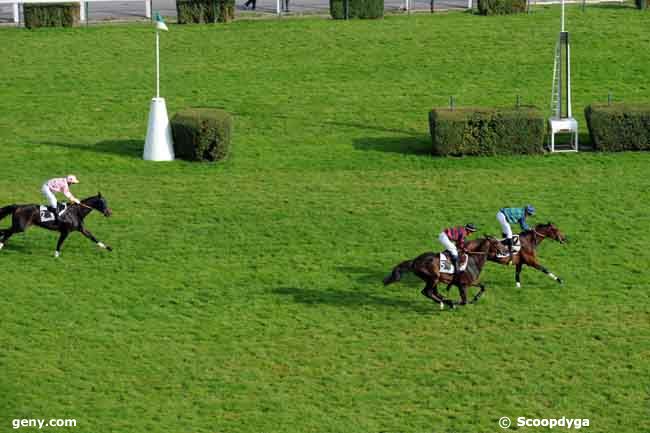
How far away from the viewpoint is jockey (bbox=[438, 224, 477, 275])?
22.4 m

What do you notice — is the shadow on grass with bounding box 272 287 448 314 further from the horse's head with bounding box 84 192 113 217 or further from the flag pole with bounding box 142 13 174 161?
the flag pole with bounding box 142 13 174 161

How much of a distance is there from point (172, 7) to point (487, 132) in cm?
1636

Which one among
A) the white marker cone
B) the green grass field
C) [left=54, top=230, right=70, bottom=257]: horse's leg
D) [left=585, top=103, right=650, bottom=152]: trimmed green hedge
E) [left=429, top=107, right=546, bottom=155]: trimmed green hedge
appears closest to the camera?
the green grass field

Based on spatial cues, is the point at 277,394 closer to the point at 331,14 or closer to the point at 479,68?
the point at 479,68

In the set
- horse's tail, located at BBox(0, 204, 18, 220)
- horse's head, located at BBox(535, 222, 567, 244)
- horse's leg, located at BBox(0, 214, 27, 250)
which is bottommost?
horse's leg, located at BBox(0, 214, 27, 250)

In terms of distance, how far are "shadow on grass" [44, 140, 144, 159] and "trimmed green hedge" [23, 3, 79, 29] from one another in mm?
9555

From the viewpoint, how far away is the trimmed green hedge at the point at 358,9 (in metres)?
40.8

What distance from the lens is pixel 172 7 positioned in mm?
43781

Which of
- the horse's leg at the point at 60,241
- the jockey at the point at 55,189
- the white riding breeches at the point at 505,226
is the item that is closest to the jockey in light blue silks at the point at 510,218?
the white riding breeches at the point at 505,226

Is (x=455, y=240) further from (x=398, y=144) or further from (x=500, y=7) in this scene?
(x=500, y=7)

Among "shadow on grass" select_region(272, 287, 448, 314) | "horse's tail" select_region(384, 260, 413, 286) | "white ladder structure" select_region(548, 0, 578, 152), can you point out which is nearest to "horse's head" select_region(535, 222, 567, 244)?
"shadow on grass" select_region(272, 287, 448, 314)

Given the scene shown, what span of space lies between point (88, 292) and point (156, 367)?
10.9ft

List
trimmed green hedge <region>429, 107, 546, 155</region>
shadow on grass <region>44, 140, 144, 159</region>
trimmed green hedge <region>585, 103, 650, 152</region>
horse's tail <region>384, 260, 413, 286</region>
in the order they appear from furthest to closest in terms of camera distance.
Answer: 1. shadow on grass <region>44, 140, 144, 159</region>
2. trimmed green hedge <region>585, 103, 650, 152</region>
3. trimmed green hedge <region>429, 107, 546, 155</region>
4. horse's tail <region>384, 260, 413, 286</region>

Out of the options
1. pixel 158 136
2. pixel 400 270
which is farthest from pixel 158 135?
pixel 400 270
